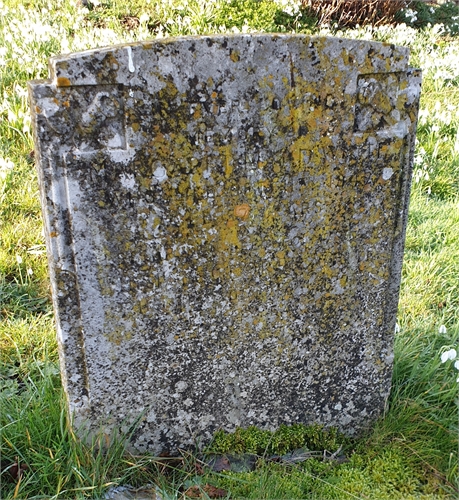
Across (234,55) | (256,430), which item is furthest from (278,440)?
(234,55)

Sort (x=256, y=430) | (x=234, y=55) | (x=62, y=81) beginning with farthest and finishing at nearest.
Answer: (x=256, y=430) < (x=234, y=55) < (x=62, y=81)

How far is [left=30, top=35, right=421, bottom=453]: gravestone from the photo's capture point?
1.71 metres

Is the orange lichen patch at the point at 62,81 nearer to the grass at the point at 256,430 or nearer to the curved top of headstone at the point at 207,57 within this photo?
the curved top of headstone at the point at 207,57

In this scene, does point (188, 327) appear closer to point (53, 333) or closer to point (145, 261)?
point (145, 261)

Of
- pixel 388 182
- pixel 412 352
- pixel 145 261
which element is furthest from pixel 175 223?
pixel 412 352

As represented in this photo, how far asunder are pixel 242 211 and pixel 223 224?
8 cm

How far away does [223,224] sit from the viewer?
193 cm

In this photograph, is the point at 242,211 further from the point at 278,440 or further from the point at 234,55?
the point at 278,440

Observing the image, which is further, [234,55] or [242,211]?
[242,211]

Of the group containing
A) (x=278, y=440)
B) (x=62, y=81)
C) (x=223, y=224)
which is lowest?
(x=278, y=440)

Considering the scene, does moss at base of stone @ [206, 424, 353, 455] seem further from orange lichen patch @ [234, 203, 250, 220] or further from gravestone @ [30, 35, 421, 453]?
orange lichen patch @ [234, 203, 250, 220]

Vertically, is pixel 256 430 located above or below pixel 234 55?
below

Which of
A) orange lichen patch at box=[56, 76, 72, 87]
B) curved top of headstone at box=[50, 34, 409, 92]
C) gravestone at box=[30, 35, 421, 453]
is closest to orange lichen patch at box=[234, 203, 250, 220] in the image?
gravestone at box=[30, 35, 421, 453]

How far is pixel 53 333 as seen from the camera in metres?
2.76
